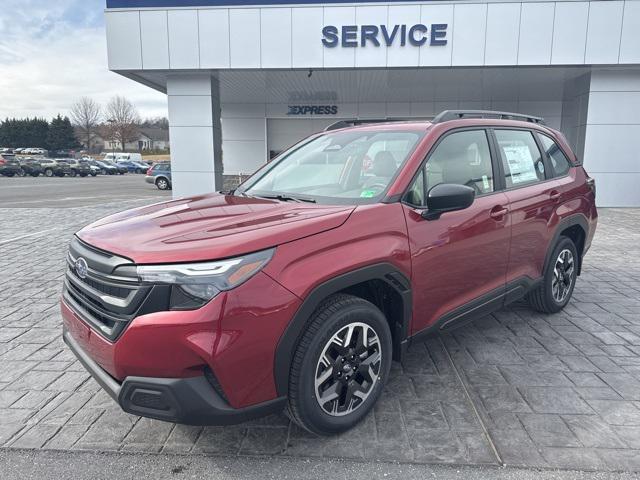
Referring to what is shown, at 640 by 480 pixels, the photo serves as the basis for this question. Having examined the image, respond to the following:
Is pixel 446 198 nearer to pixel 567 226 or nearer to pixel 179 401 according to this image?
pixel 179 401

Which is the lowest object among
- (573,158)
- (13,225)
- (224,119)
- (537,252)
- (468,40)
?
(13,225)

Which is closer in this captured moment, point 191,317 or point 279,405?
point 191,317

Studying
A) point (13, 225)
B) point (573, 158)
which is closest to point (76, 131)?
point (13, 225)

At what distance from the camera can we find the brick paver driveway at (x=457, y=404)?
262 centimetres

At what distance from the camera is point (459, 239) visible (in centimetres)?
319

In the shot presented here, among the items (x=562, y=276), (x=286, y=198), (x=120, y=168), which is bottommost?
(x=120, y=168)

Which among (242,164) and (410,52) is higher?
(410,52)

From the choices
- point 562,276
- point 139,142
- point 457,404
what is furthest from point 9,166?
point 139,142

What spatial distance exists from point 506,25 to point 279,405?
1285 centimetres

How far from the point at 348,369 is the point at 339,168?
57.5 inches

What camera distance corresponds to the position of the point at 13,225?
35.1ft

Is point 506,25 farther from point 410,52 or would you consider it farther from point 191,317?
point 191,317

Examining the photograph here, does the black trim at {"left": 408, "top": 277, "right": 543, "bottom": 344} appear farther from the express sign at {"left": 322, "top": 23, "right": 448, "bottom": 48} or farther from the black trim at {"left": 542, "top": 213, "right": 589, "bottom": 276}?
the express sign at {"left": 322, "top": 23, "right": 448, "bottom": 48}

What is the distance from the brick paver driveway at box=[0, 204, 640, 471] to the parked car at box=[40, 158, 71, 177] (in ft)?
141
